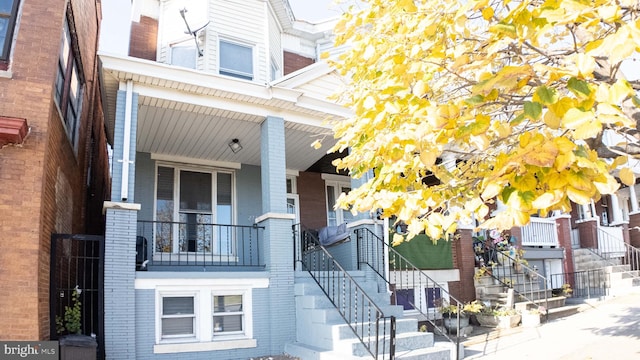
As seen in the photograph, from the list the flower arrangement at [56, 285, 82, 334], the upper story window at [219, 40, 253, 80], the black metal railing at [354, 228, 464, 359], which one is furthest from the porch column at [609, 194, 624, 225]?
the flower arrangement at [56, 285, 82, 334]

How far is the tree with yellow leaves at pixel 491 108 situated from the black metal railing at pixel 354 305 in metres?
2.95

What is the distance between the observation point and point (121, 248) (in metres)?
7.60

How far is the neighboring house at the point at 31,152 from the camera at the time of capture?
21.1 feet

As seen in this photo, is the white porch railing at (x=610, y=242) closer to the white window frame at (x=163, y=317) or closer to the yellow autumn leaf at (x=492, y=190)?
the white window frame at (x=163, y=317)

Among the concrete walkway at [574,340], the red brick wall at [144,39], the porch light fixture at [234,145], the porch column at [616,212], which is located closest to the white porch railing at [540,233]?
the concrete walkway at [574,340]

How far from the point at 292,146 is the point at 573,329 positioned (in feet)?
23.6

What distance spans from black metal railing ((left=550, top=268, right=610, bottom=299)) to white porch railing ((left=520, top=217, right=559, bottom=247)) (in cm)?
110

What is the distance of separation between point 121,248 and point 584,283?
13495mm

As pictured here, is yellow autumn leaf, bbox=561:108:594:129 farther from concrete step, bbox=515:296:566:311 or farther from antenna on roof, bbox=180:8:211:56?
concrete step, bbox=515:296:566:311

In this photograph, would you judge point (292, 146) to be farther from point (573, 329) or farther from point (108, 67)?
point (573, 329)

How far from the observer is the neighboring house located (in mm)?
6422

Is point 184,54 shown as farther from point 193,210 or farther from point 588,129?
point 588,129

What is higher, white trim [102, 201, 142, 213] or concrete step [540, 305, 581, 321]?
white trim [102, 201, 142, 213]

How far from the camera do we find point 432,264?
1178 centimetres
